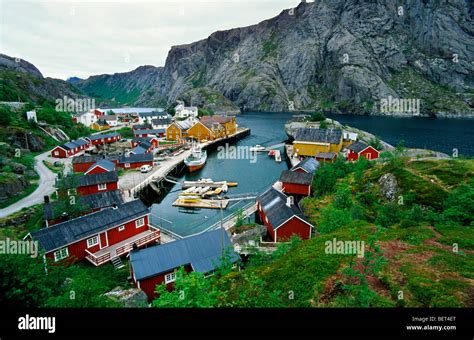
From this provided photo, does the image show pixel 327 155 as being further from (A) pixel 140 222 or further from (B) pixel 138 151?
(B) pixel 138 151

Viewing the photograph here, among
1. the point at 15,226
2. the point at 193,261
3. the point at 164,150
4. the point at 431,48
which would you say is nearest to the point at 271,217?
the point at 193,261

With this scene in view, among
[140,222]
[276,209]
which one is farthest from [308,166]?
[140,222]

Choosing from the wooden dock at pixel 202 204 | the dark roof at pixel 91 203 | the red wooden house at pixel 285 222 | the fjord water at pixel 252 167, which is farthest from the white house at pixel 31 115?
the red wooden house at pixel 285 222

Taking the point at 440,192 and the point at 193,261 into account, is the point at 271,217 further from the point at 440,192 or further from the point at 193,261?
the point at 440,192

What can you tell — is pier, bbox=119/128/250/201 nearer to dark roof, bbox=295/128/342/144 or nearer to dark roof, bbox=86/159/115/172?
dark roof, bbox=86/159/115/172

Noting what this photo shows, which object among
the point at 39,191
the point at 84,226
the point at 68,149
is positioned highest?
the point at 68,149
